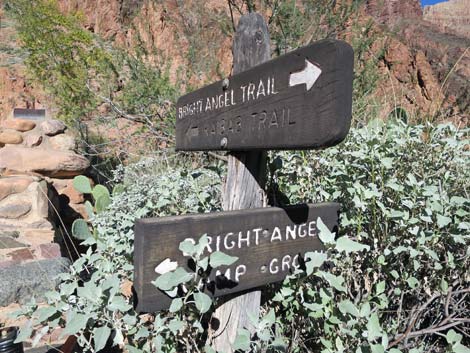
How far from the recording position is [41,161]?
193 inches

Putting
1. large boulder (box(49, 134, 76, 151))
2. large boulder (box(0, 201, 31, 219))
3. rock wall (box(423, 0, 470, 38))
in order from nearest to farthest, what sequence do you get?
large boulder (box(0, 201, 31, 219))
large boulder (box(49, 134, 76, 151))
rock wall (box(423, 0, 470, 38))

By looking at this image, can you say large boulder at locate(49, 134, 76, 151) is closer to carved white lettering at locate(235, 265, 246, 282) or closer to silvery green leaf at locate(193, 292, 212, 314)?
carved white lettering at locate(235, 265, 246, 282)

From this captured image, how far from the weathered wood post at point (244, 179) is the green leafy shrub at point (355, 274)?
0.09 m

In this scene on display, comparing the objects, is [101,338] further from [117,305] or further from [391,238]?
[391,238]

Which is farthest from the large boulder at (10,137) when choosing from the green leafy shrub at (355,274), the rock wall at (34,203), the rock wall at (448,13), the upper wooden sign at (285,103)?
the rock wall at (448,13)

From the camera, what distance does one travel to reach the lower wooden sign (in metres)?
0.92

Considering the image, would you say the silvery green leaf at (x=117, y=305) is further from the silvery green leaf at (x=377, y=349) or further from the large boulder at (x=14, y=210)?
the large boulder at (x=14, y=210)

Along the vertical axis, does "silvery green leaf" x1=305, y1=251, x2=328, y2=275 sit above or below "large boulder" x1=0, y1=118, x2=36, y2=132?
below

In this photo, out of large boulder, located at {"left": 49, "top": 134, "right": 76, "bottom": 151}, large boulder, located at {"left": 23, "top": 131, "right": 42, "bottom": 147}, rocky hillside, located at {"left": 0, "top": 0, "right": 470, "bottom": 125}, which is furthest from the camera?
large boulder, located at {"left": 49, "top": 134, "right": 76, "bottom": 151}

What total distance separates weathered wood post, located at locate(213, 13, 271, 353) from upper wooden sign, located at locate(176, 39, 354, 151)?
101 millimetres

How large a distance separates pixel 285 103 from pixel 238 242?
1.37 ft

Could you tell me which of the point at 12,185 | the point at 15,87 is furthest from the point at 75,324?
the point at 15,87

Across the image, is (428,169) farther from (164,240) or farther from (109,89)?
(109,89)

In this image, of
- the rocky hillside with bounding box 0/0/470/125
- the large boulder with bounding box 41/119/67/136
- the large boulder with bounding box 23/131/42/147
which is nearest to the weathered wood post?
the rocky hillside with bounding box 0/0/470/125
